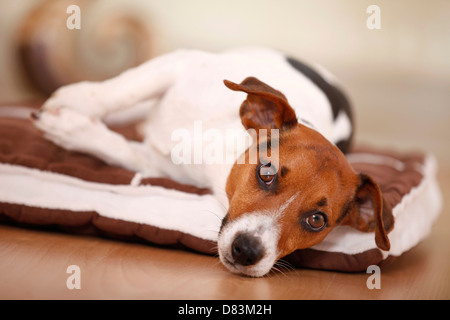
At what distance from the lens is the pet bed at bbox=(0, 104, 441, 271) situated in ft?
6.93

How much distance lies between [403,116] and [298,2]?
195 cm

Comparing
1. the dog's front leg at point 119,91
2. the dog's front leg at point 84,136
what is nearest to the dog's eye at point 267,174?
the dog's front leg at point 84,136

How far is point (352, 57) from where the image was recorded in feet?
18.7

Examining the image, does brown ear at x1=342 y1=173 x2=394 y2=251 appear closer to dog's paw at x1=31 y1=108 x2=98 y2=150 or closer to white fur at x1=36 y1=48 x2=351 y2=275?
white fur at x1=36 y1=48 x2=351 y2=275

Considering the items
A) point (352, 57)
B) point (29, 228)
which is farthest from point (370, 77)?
point (29, 228)

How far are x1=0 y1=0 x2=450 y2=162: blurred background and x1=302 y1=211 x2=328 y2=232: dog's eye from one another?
Result: 346 centimetres

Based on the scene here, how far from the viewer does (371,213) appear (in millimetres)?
2139

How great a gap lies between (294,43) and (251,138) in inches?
146

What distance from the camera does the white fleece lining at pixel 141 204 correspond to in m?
2.12

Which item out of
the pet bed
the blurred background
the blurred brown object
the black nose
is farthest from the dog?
the blurred background

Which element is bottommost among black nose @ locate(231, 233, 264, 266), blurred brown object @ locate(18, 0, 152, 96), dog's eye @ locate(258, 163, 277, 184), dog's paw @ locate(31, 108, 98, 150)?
black nose @ locate(231, 233, 264, 266)

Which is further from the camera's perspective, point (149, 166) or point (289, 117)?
point (149, 166)
